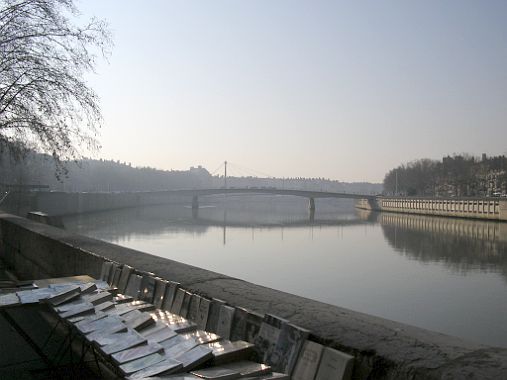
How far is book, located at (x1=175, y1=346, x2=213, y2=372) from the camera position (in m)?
2.91

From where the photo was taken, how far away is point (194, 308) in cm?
399

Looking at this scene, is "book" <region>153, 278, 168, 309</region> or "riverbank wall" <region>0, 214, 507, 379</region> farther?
"book" <region>153, 278, 168, 309</region>

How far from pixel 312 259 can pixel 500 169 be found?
64.8 m

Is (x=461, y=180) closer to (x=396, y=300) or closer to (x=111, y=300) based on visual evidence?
(x=396, y=300)

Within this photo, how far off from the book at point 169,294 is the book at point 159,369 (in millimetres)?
1342

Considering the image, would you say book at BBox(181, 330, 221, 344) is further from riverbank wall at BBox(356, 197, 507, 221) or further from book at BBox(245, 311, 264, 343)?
riverbank wall at BBox(356, 197, 507, 221)

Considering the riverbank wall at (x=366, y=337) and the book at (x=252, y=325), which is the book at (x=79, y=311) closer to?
the riverbank wall at (x=366, y=337)

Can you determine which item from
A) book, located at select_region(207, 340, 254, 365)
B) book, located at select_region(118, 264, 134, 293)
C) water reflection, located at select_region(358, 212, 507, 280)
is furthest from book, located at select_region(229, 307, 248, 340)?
water reflection, located at select_region(358, 212, 507, 280)

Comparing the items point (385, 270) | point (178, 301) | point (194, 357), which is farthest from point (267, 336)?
point (385, 270)

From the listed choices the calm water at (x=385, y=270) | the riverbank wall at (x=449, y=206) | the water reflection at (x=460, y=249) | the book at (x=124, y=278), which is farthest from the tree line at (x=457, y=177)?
the book at (x=124, y=278)

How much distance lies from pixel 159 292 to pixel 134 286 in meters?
0.45

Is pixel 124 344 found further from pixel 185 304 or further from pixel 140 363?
pixel 185 304

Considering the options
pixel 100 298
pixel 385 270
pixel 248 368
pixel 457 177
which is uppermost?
pixel 457 177

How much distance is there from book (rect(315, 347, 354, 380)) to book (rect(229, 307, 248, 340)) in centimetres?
78
